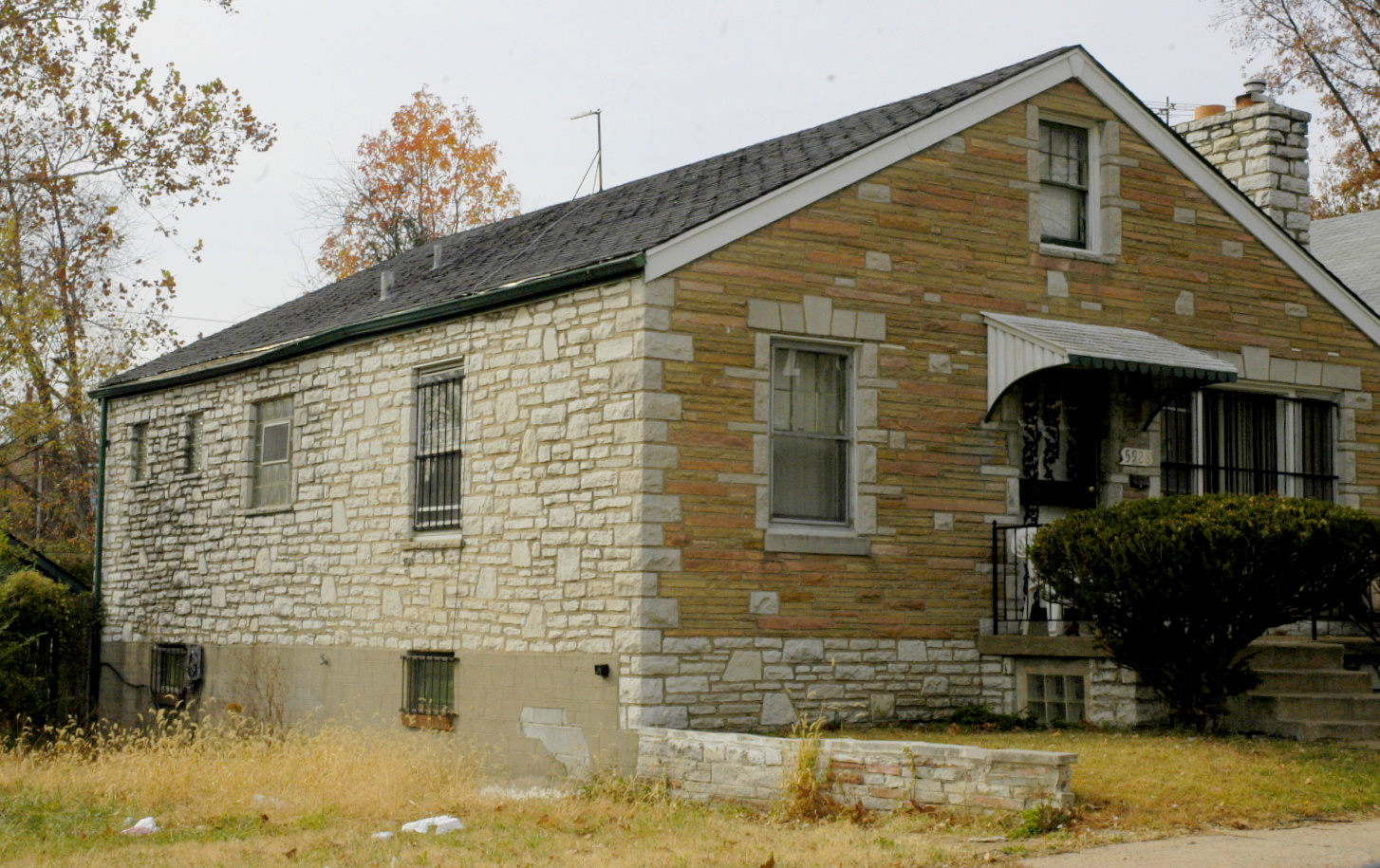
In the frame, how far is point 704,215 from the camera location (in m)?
13.3

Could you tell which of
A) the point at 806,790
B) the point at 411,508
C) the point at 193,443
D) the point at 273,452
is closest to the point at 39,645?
the point at 193,443

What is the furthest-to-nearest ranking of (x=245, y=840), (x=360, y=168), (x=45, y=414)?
1. (x=360, y=168)
2. (x=45, y=414)
3. (x=245, y=840)

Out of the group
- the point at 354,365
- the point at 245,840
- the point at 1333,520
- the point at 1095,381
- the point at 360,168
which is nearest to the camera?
the point at 245,840

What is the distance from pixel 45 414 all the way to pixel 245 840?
1976cm

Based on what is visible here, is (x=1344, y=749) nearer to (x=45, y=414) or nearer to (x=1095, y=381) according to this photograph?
(x=1095, y=381)

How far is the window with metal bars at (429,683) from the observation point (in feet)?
48.6

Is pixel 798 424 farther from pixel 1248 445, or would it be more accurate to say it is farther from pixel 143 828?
pixel 143 828

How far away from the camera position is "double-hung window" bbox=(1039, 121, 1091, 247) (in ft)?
50.4

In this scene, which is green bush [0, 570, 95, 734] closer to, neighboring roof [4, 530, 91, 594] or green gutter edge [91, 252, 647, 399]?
neighboring roof [4, 530, 91, 594]

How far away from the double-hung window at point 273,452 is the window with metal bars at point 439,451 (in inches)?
107

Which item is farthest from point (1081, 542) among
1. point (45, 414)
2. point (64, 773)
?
point (45, 414)

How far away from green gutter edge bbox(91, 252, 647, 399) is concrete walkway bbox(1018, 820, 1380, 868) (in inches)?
235

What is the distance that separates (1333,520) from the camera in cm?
1212

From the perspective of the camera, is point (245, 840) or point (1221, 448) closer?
point (245, 840)
